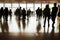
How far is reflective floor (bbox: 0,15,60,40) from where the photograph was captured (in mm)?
1728

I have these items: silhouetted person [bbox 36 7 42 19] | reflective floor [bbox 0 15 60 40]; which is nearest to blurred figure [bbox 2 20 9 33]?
reflective floor [bbox 0 15 60 40]

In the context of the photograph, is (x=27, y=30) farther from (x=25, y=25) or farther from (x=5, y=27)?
(x=5, y=27)

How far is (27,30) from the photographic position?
1.89m

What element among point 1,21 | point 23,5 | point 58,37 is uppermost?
point 23,5

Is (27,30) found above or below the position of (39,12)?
Result: below

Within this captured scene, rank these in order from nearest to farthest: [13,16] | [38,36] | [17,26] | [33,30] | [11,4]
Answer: [38,36]
[33,30]
[17,26]
[13,16]
[11,4]

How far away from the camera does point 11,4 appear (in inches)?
99.7

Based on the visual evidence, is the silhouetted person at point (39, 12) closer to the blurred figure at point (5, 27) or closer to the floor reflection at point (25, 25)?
the floor reflection at point (25, 25)

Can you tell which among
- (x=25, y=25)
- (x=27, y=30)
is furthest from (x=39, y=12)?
(x=27, y=30)

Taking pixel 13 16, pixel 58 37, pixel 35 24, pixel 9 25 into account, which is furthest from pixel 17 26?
pixel 58 37

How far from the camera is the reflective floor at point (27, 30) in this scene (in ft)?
5.67

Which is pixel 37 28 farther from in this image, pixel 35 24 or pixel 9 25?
pixel 9 25

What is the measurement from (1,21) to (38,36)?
68cm

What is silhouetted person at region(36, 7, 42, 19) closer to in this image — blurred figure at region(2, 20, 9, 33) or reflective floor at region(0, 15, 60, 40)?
reflective floor at region(0, 15, 60, 40)
